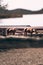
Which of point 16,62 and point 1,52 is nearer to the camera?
point 16,62

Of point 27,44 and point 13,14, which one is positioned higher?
point 13,14

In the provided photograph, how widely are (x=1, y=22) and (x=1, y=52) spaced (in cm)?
653

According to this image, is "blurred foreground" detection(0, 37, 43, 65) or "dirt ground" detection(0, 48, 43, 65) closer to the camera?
"dirt ground" detection(0, 48, 43, 65)

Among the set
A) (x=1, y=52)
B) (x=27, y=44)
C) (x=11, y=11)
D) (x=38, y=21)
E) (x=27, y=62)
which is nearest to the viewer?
(x=27, y=62)

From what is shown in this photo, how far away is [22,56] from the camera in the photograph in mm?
12633

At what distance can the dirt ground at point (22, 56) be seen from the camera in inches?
452

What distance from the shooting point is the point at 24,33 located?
1989 cm

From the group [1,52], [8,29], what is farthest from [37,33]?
[1,52]

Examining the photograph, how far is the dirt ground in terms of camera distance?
37.6ft

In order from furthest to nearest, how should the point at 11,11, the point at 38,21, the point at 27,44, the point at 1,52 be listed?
the point at 11,11 → the point at 38,21 → the point at 27,44 → the point at 1,52

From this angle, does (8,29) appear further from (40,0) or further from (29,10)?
(40,0)

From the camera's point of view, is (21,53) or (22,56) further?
(21,53)

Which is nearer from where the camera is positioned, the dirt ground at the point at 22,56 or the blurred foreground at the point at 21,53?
the dirt ground at the point at 22,56

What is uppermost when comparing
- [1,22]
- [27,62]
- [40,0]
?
[40,0]
